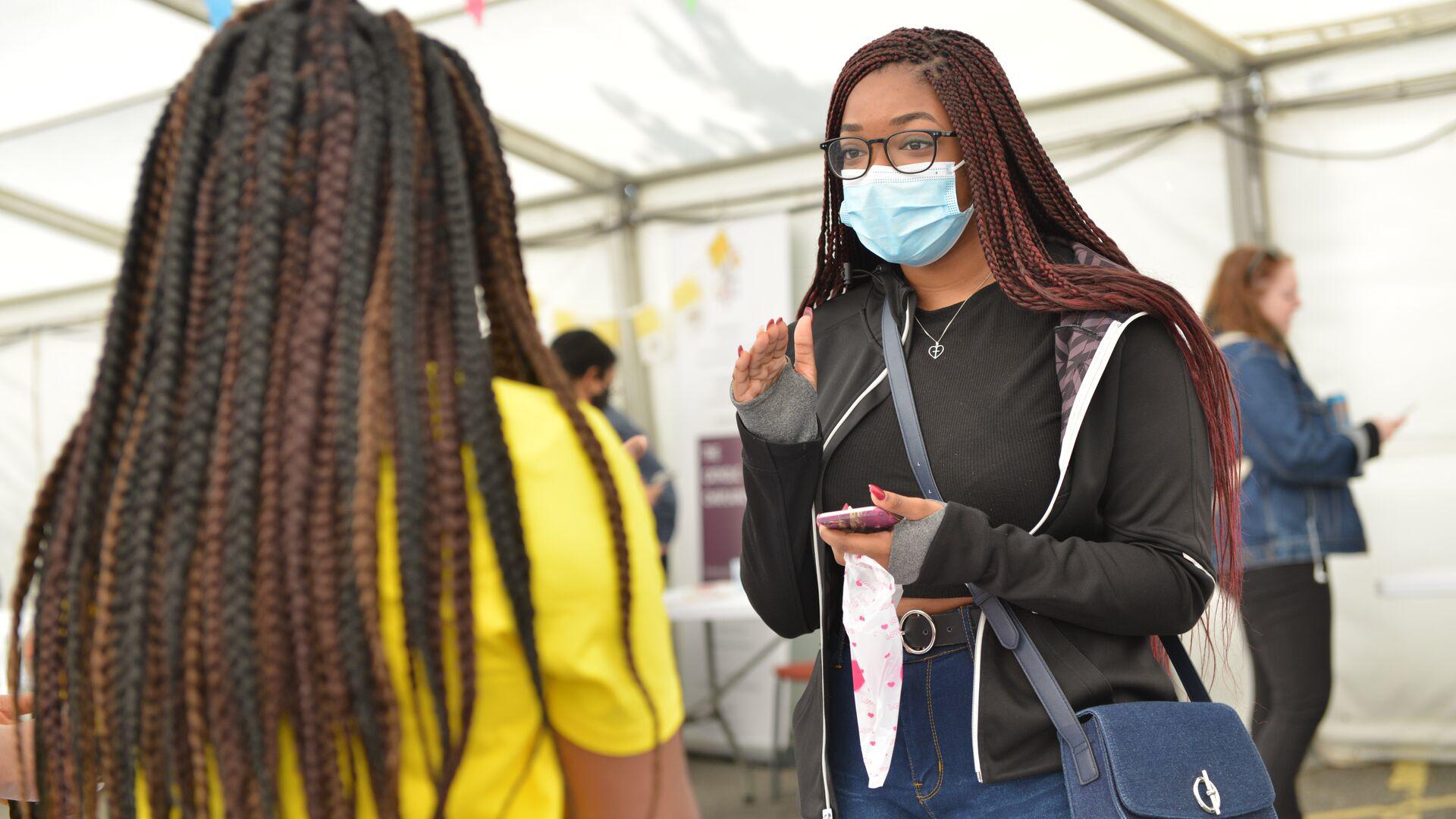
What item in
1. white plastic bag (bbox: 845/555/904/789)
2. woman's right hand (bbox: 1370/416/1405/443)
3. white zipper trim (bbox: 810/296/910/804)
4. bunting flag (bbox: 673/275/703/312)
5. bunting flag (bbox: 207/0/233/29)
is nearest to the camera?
white plastic bag (bbox: 845/555/904/789)

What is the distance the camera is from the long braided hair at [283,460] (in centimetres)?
100

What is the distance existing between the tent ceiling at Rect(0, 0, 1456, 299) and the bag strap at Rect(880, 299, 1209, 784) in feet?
10.7

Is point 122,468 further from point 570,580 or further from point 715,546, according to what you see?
point 715,546

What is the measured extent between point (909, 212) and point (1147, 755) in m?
0.76

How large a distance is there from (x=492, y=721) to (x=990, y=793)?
28.1 inches

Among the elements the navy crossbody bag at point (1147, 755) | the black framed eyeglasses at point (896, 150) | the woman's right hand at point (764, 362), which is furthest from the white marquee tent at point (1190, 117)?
the navy crossbody bag at point (1147, 755)

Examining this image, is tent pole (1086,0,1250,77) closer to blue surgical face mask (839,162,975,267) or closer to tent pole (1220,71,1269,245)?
tent pole (1220,71,1269,245)

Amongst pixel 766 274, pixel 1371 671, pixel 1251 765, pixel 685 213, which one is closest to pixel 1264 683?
pixel 1371 671

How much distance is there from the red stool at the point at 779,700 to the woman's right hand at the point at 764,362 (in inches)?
138

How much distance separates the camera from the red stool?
5.45m

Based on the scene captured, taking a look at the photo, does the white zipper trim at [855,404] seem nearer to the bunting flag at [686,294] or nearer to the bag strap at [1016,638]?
the bag strap at [1016,638]

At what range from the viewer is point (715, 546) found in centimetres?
662

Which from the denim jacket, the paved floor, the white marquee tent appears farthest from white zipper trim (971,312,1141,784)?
the paved floor

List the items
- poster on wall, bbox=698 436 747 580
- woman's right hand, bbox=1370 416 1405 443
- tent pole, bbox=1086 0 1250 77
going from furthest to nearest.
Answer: poster on wall, bbox=698 436 747 580 < tent pole, bbox=1086 0 1250 77 < woman's right hand, bbox=1370 416 1405 443
